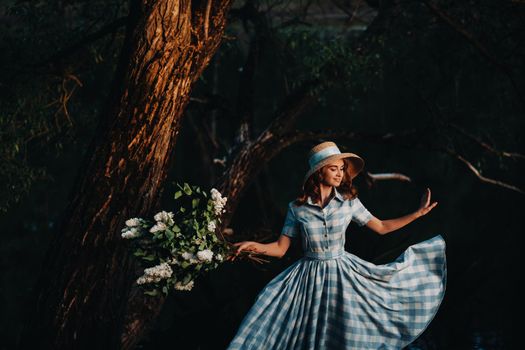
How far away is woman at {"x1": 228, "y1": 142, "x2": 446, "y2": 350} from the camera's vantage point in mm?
5328

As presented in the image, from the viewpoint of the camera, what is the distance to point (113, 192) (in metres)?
5.91

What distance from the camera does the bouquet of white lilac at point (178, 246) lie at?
5.20m

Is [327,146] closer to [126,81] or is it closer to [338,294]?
[338,294]

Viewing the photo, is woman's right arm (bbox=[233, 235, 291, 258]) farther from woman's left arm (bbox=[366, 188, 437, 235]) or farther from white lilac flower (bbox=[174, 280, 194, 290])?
woman's left arm (bbox=[366, 188, 437, 235])

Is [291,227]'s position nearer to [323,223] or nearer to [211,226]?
[323,223]

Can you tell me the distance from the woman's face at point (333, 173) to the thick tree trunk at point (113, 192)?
144cm

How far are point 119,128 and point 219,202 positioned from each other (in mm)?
1131

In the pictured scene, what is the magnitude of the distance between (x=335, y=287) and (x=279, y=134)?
3365 millimetres

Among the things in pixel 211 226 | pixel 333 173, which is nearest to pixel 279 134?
pixel 333 173

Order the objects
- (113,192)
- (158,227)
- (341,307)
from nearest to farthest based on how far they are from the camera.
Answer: (158,227) < (341,307) < (113,192)

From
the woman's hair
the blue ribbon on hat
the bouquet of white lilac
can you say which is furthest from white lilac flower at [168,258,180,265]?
the blue ribbon on hat

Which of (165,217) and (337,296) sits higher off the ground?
(165,217)

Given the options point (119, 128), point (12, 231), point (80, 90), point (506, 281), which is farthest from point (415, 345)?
point (12, 231)

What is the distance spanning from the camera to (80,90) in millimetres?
12414
